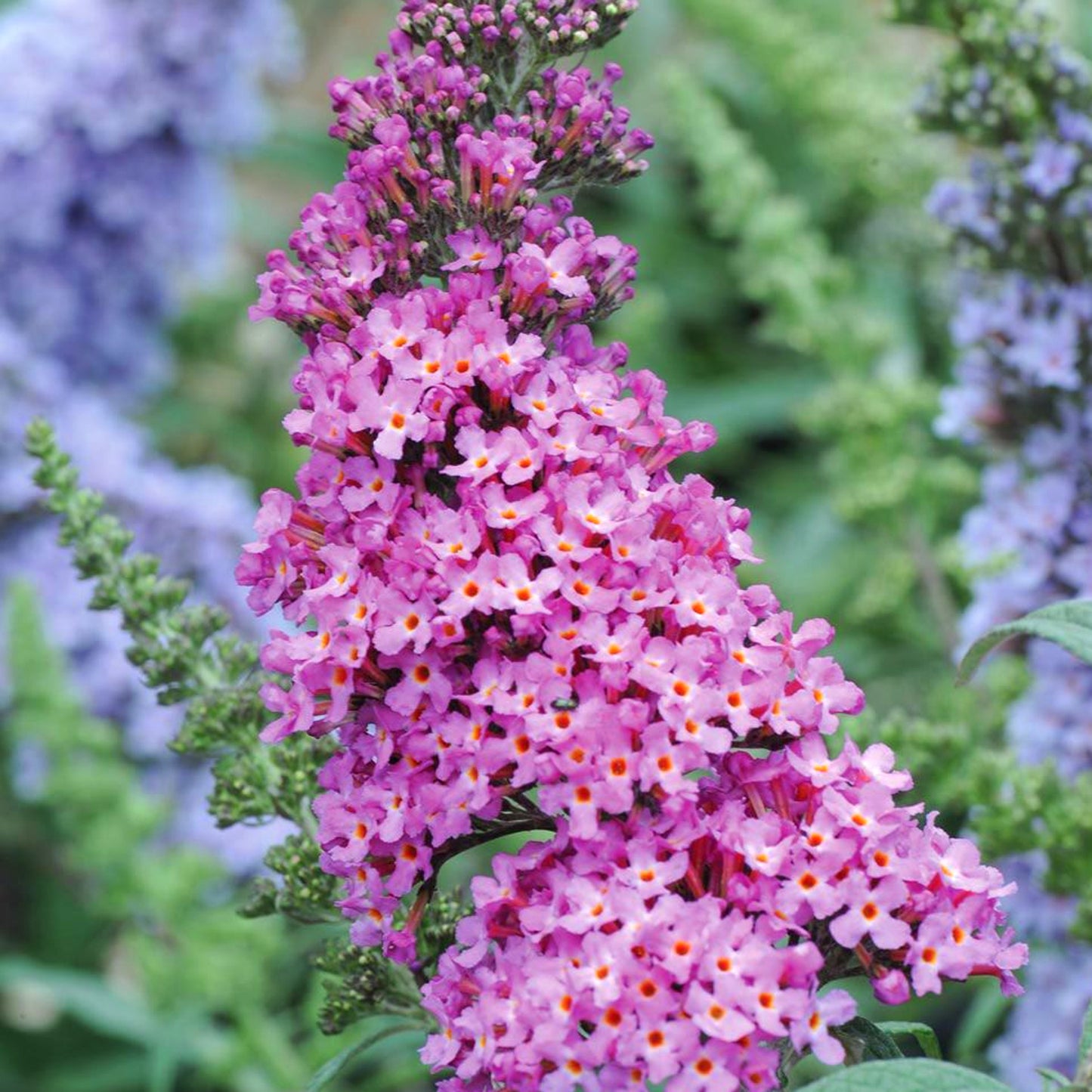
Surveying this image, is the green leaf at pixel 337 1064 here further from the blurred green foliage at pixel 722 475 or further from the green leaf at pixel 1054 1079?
the green leaf at pixel 1054 1079

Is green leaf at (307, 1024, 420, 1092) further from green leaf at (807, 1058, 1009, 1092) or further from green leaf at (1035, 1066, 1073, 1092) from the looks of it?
green leaf at (1035, 1066, 1073, 1092)

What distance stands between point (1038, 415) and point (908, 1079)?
149 cm

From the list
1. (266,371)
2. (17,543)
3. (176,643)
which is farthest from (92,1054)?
(176,643)

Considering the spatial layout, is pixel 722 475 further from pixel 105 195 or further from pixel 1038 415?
pixel 1038 415

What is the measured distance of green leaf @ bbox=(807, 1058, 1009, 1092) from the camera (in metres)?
1.14

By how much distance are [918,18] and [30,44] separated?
8.07 feet

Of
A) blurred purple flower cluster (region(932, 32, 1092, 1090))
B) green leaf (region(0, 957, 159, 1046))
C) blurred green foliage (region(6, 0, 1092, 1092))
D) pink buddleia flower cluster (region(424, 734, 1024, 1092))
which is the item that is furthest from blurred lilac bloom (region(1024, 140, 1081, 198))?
green leaf (region(0, 957, 159, 1046))

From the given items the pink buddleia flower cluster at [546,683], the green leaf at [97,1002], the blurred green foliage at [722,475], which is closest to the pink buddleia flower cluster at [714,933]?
the pink buddleia flower cluster at [546,683]

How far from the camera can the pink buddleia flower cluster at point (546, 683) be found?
1160 mm

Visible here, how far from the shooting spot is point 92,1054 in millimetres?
3742

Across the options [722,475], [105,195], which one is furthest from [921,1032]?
[722,475]

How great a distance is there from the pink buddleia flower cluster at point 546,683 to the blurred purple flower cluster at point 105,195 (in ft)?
6.83

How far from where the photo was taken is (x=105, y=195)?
4.06m

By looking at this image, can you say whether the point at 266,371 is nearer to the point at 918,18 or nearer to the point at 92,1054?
the point at 92,1054
